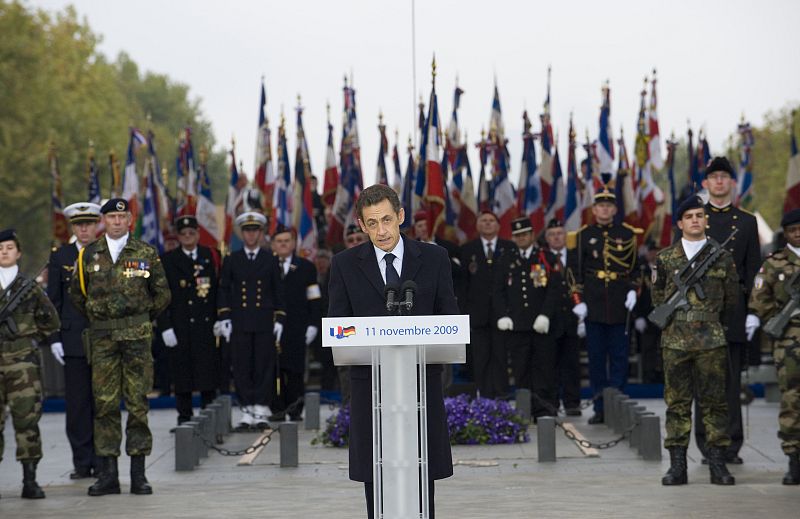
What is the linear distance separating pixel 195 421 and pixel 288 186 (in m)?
9.98

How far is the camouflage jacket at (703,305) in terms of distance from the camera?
34.7ft

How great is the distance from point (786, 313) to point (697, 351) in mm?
680

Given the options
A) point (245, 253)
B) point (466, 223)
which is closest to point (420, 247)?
point (245, 253)

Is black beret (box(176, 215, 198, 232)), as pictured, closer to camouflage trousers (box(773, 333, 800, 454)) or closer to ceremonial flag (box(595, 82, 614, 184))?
camouflage trousers (box(773, 333, 800, 454))

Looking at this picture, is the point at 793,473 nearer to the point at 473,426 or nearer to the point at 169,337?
the point at 473,426

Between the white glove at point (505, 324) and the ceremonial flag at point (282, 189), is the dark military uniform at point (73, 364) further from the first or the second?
the ceremonial flag at point (282, 189)

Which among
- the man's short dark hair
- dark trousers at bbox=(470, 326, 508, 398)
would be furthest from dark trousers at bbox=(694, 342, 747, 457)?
the man's short dark hair

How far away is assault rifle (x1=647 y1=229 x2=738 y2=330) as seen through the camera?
1057 cm

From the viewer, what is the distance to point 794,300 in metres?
10.6

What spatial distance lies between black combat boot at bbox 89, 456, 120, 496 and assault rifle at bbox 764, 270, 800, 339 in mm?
4739

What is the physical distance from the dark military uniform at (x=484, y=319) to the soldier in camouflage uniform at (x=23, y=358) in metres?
6.29

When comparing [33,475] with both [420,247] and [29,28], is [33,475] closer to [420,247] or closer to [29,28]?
[420,247]

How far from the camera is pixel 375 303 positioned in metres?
6.56

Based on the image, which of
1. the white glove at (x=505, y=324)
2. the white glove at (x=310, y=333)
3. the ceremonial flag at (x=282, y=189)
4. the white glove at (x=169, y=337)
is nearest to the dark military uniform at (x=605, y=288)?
the white glove at (x=505, y=324)
